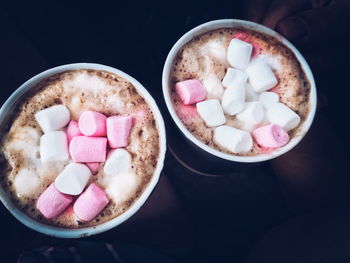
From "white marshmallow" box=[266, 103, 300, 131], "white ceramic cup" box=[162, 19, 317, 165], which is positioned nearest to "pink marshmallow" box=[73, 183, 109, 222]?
"white ceramic cup" box=[162, 19, 317, 165]

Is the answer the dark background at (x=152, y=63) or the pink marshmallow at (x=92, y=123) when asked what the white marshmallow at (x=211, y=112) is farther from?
the dark background at (x=152, y=63)

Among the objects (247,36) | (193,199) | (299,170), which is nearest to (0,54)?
(247,36)

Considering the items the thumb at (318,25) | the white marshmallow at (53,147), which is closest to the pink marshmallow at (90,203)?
the white marshmallow at (53,147)

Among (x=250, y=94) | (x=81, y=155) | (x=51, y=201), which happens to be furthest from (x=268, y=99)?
(x=51, y=201)

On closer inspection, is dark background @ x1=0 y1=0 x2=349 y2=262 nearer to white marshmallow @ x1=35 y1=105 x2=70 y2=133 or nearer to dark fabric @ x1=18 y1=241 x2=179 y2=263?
dark fabric @ x1=18 y1=241 x2=179 y2=263

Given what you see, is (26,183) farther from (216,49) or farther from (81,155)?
(216,49)
